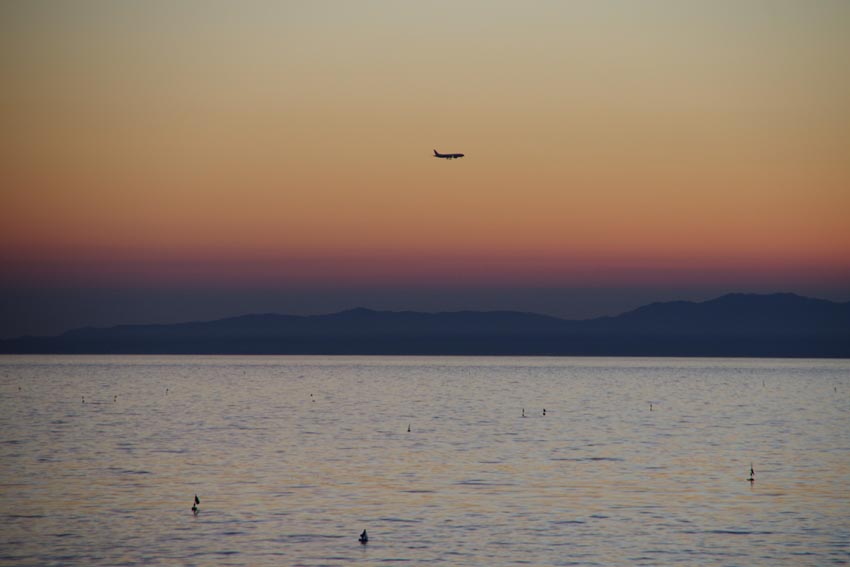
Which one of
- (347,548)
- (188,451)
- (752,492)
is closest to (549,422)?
(188,451)

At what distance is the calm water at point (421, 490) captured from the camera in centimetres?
4209

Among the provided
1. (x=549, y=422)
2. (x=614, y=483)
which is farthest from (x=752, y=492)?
(x=549, y=422)

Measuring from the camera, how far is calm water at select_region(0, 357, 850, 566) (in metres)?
42.1

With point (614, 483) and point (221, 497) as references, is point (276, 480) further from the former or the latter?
point (614, 483)

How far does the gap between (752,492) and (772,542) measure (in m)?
13.9

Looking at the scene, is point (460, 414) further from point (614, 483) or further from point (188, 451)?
point (614, 483)

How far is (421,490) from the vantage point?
185 feet

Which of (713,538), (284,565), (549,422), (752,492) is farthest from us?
(549,422)

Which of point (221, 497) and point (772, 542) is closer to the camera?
Answer: point (772, 542)

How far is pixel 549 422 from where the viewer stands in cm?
10725

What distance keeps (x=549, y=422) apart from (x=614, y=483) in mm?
47302

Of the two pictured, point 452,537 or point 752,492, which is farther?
point 752,492

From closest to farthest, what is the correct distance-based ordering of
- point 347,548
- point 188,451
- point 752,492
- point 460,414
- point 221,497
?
point 347,548, point 221,497, point 752,492, point 188,451, point 460,414

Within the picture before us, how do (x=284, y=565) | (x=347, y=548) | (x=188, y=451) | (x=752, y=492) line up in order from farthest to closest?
1. (x=188, y=451)
2. (x=752, y=492)
3. (x=347, y=548)
4. (x=284, y=565)
